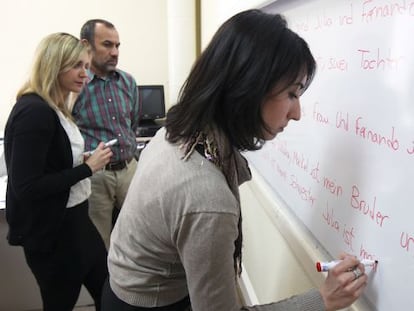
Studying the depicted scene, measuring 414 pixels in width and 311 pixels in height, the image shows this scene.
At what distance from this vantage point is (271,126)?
680mm

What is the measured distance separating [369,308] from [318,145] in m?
0.37

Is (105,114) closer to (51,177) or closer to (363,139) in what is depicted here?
(51,177)

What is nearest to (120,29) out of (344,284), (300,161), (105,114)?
(105,114)

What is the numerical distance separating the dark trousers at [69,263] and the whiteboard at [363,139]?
2.70 ft

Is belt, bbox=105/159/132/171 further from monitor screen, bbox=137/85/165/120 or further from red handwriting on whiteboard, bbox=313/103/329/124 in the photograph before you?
red handwriting on whiteboard, bbox=313/103/329/124

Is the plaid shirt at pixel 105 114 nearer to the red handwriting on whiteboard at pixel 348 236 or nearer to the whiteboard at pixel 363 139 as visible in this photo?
the whiteboard at pixel 363 139

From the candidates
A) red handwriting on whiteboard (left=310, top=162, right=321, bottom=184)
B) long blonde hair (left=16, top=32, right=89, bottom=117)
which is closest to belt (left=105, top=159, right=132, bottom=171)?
long blonde hair (left=16, top=32, right=89, bottom=117)

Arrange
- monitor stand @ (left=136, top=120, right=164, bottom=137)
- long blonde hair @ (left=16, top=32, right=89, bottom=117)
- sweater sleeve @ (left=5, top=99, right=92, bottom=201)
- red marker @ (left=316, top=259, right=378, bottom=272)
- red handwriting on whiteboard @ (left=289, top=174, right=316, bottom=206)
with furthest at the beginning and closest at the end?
1. monitor stand @ (left=136, top=120, right=164, bottom=137)
2. long blonde hair @ (left=16, top=32, right=89, bottom=117)
3. sweater sleeve @ (left=5, top=99, right=92, bottom=201)
4. red handwriting on whiteboard @ (left=289, top=174, right=316, bottom=206)
5. red marker @ (left=316, top=259, right=378, bottom=272)

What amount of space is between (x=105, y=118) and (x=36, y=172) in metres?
0.77

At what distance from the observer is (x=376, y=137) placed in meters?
0.67

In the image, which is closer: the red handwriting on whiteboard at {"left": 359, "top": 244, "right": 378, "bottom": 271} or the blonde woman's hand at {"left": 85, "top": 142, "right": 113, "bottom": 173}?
the red handwriting on whiteboard at {"left": 359, "top": 244, "right": 378, "bottom": 271}

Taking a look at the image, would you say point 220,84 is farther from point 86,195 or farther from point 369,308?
point 86,195

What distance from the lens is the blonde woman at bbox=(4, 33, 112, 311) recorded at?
114 centimetres

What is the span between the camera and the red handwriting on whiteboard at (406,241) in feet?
1.93
